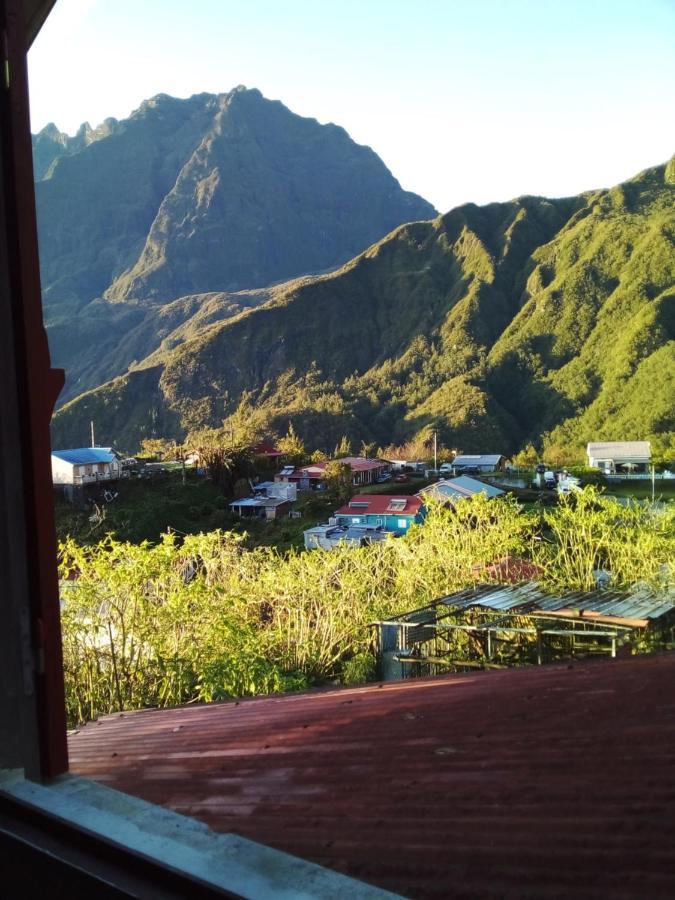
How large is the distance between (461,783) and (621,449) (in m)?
27.2

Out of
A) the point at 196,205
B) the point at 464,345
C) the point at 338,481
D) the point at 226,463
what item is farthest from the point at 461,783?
the point at 196,205

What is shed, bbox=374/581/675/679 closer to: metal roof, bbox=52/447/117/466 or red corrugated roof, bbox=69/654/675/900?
red corrugated roof, bbox=69/654/675/900

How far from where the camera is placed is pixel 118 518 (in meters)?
21.1

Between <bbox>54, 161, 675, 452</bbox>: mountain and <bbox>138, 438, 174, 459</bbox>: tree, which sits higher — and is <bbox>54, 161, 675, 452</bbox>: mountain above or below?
above

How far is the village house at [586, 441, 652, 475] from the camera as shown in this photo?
82.0ft

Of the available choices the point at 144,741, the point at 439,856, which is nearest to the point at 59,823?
the point at 439,856

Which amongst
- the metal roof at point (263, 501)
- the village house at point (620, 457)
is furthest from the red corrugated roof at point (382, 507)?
the village house at point (620, 457)

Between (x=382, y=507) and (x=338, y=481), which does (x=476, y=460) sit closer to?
(x=338, y=481)

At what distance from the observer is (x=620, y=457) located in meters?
25.8

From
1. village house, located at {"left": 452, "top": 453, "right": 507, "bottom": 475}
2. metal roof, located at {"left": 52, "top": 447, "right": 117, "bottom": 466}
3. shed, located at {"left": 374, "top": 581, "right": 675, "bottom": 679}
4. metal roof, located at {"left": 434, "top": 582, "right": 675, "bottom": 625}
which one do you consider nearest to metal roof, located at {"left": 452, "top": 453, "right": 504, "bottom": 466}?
village house, located at {"left": 452, "top": 453, "right": 507, "bottom": 475}

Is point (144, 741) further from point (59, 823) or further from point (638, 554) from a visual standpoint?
point (638, 554)

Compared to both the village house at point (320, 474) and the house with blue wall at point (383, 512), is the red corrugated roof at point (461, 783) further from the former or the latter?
the village house at point (320, 474)

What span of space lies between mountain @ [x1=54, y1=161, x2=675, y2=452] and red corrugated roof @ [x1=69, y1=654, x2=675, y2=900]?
97.8ft

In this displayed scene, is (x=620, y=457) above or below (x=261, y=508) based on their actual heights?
above
